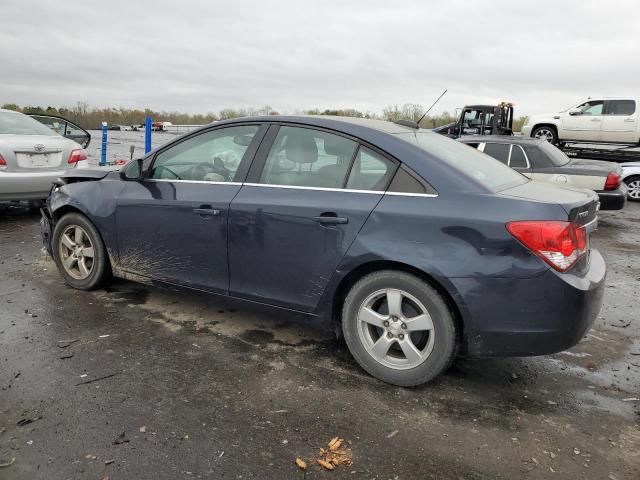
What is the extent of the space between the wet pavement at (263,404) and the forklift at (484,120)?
49.1 feet

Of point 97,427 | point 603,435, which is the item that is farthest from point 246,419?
Answer: point 603,435

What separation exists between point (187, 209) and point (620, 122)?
1641 cm

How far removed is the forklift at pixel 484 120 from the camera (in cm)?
1806

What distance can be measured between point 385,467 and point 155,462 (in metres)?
1.07

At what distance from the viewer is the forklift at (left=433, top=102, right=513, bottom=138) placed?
18.1 metres

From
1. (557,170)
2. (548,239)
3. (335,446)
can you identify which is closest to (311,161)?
(548,239)

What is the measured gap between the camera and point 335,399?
121 inches

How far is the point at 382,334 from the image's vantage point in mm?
3252

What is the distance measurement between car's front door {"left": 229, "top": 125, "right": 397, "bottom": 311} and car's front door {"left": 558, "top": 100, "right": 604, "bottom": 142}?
15921 mm

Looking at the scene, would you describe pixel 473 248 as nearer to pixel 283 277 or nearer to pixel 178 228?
pixel 283 277

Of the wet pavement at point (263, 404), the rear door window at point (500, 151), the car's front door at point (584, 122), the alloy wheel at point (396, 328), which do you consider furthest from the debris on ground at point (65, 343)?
the car's front door at point (584, 122)

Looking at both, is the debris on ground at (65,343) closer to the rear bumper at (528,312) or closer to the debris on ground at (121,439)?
the debris on ground at (121,439)

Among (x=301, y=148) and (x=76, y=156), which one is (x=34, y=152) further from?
(x=301, y=148)

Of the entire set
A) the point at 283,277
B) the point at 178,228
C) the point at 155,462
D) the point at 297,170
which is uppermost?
the point at 297,170
